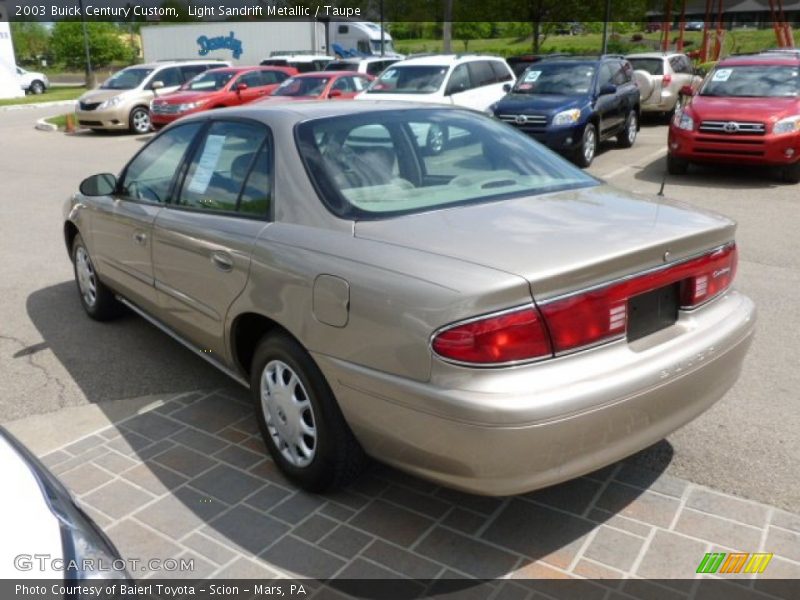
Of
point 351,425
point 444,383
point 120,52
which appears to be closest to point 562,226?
point 444,383

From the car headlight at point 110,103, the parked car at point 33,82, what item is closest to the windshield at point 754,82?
the car headlight at point 110,103

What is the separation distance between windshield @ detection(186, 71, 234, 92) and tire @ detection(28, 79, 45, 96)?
83.2 feet

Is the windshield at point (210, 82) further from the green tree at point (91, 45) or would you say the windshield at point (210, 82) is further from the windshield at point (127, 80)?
the green tree at point (91, 45)

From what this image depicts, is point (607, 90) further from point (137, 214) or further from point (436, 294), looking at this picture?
point (436, 294)

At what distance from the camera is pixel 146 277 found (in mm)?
4398

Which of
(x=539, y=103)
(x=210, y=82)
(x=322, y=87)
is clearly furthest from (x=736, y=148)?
(x=210, y=82)

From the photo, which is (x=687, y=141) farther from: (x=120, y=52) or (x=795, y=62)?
(x=120, y=52)

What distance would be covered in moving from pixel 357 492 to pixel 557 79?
11265mm

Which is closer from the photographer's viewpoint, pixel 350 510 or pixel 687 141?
pixel 350 510

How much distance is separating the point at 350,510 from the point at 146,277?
198cm

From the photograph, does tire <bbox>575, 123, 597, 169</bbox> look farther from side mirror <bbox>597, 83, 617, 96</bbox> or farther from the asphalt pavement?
the asphalt pavement

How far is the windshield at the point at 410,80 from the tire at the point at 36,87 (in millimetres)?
32217

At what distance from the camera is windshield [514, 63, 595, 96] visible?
12953 millimetres

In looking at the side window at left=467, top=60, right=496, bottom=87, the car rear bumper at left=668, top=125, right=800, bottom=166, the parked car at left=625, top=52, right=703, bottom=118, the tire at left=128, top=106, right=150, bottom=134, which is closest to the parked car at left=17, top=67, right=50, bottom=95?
the tire at left=128, top=106, right=150, bottom=134
